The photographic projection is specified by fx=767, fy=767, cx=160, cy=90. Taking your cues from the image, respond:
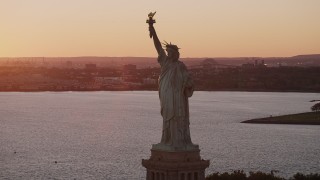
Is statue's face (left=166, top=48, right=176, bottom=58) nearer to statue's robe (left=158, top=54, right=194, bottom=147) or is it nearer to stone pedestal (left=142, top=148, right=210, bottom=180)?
statue's robe (left=158, top=54, right=194, bottom=147)

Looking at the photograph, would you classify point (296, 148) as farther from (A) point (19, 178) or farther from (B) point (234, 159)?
(A) point (19, 178)

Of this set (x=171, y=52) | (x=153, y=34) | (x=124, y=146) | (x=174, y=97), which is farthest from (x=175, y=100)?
(x=124, y=146)

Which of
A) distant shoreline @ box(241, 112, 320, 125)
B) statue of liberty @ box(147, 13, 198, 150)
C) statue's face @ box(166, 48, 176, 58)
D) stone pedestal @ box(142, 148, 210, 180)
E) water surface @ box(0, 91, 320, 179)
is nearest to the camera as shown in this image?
stone pedestal @ box(142, 148, 210, 180)

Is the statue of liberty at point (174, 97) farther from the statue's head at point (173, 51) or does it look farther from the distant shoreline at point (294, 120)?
the distant shoreline at point (294, 120)

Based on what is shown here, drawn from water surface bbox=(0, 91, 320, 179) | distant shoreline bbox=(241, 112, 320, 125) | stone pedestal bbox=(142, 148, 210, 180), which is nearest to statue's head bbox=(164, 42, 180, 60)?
stone pedestal bbox=(142, 148, 210, 180)

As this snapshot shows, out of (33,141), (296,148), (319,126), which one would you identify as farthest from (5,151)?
(319,126)

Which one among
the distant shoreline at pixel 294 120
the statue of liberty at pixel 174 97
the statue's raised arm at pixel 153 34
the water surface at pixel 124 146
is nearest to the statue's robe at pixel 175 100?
the statue of liberty at pixel 174 97

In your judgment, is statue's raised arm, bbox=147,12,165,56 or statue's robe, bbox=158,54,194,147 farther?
statue's raised arm, bbox=147,12,165,56
